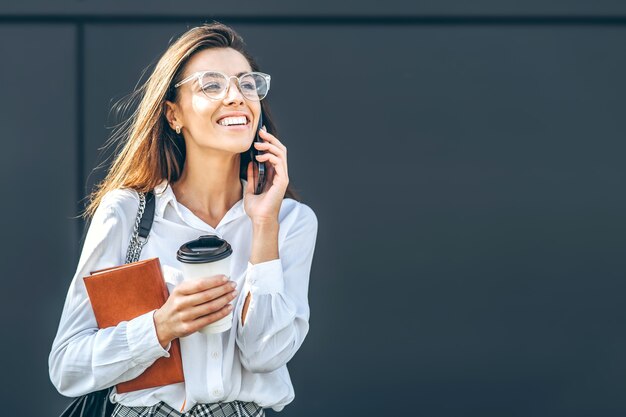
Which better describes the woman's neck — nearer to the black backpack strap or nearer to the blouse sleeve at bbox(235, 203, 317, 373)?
the black backpack strap

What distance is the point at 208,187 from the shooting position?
99.2 inches

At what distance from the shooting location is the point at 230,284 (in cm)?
213

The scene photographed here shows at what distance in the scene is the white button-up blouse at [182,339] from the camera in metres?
2.19

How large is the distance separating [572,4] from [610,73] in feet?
1.12

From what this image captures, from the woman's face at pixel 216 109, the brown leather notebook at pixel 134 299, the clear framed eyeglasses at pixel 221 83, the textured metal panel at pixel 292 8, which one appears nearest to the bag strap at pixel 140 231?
the brown leather notebook at pixel 134 299

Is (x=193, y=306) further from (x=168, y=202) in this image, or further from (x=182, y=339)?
(x=168, y=202)

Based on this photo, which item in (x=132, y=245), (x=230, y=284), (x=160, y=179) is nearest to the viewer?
(x=230, y=284)

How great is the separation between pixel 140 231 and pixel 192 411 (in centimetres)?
46

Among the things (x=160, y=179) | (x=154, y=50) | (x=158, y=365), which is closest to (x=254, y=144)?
(x=160, y=179)

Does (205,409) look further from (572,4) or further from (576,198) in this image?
(572,4)

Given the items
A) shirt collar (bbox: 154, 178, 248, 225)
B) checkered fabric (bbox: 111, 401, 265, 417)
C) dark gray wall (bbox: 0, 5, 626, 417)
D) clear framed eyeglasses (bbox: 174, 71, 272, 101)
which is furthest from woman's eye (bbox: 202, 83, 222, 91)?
dark gray wall (bbox: 0, 5, 626, 417)

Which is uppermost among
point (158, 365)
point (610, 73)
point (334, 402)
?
point (610, 73)

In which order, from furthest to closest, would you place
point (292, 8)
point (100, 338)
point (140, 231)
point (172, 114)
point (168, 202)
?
point (292, 8), point (172, 114), point (168, 202), point (140, 231), point (100, 338)

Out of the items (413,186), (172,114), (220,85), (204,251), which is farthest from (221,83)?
(413,186)
